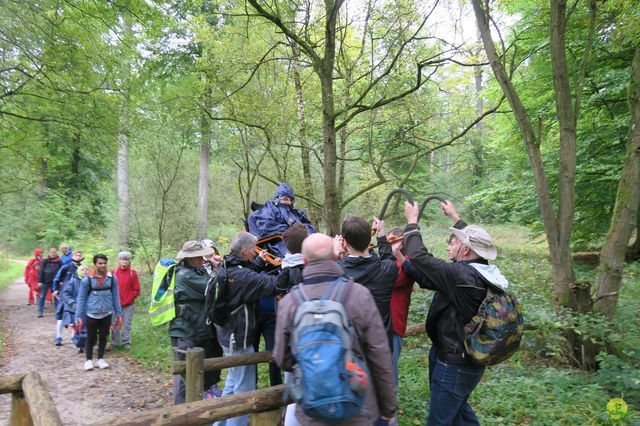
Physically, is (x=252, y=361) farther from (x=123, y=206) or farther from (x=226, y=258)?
(x=123, y=206)

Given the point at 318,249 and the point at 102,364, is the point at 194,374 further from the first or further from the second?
the point at 102,364

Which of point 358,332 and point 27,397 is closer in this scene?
point 358,332

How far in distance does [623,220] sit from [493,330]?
4222 millimetres

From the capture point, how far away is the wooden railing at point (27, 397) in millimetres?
2893

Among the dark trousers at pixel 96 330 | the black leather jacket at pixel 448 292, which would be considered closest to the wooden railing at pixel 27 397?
the black leather jacket at pixel 448 292

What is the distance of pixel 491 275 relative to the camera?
2852 millimetres

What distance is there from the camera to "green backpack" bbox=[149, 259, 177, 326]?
4367 mm

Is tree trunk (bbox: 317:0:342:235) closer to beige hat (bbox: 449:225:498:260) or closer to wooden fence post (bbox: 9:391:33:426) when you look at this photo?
beige hat (bbox: 449:225:498:260)

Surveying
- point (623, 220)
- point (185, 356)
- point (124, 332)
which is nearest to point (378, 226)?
point (185, 356)

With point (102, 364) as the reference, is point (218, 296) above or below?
above

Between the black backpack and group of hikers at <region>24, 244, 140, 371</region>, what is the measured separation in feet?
13.2

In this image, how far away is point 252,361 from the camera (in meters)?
3.70

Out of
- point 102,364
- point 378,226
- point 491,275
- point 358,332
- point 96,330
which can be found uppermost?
point 378,226

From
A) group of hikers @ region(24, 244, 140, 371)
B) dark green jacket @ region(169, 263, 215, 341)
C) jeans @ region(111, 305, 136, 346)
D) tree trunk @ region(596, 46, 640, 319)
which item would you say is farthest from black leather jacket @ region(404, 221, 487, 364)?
jeans @ region(111, 305, 136, 346)
